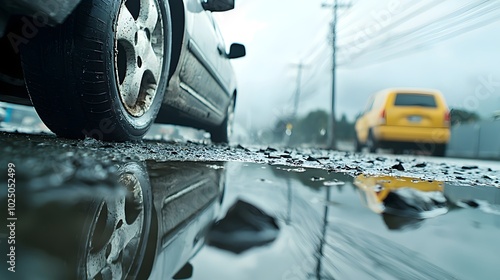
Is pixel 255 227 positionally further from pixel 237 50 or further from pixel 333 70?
pixel 333 70

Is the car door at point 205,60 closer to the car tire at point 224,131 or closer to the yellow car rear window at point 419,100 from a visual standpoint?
the car tire at point 224,131

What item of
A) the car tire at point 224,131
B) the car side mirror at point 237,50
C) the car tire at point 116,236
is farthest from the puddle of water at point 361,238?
the car tire at point 224,131

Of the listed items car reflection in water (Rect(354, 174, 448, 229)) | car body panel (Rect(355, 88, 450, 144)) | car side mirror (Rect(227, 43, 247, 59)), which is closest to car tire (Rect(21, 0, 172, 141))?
car reflection in water (Rect(354, 174, 448, 229))

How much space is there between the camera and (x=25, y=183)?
0.86m

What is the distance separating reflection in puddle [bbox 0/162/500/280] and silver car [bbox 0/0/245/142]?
0.71 metres

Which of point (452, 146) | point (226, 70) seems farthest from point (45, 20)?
point (452, 146)

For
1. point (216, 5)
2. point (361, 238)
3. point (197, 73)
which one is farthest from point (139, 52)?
point (361, 238)

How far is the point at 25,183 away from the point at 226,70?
3.79m

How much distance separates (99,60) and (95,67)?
0.04 m

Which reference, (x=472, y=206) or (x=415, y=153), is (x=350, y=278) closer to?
(x=472, y=206)

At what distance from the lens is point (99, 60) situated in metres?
1.66

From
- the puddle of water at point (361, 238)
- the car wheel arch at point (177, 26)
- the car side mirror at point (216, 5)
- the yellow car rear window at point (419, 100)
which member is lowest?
the puddle of water at point (361, 238)

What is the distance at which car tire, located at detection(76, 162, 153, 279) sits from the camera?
56 centimetres

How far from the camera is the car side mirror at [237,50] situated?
14.9 ft
